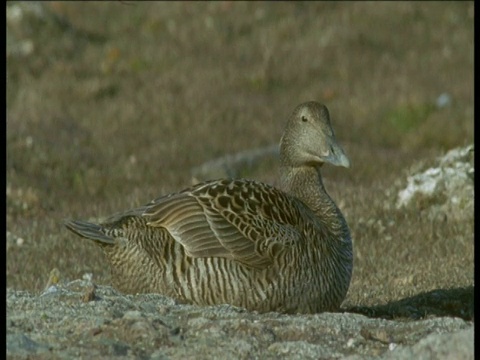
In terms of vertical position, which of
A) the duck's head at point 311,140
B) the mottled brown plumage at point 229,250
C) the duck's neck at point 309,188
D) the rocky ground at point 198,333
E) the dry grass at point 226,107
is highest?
the dry grass at point 226,107

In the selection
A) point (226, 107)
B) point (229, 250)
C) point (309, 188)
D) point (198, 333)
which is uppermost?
point (226, 107)

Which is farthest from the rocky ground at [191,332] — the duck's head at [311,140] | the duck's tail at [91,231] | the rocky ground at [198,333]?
the duck's head at [311,140]

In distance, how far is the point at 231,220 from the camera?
7566 millimetres

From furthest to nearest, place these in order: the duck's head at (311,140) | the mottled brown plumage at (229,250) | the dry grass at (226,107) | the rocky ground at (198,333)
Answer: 1. the dry grass at (226,107)
2. the duck's head at (311,140)
3. the mottled brown plumage at (229,250)
4. the rocky ground at (198,333)

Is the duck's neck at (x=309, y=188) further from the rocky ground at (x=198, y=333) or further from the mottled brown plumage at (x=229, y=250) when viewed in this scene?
the rocky ground at (x=198, y=333)

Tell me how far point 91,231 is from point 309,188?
5.22ft

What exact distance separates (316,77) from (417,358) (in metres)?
16.2

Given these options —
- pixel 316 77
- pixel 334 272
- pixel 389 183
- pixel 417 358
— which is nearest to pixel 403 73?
pixel 316 77

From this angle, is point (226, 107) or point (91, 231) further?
point (226, 107)

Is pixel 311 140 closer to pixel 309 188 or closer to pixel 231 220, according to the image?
pixel 309 188

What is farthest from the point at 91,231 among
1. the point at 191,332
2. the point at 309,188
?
the point at 309,188

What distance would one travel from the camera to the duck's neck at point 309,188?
8.24 m

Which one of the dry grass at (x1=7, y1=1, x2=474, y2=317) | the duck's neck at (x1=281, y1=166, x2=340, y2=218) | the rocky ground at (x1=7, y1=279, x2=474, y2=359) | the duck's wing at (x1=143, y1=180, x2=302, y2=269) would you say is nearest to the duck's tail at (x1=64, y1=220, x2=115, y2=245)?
the duck's wing at (x1=143, y1=180, x2=302, y2=269)

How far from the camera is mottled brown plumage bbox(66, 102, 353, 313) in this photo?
7383mm
